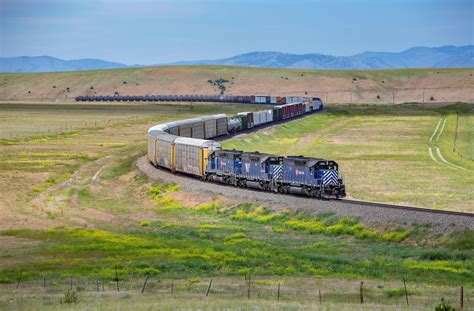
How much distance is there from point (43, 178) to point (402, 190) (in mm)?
33363

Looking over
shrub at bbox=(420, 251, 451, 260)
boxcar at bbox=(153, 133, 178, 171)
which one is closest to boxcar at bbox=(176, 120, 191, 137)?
boxcar at bbox=(153, 133, 178, 171)

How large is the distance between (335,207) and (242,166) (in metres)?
11.1

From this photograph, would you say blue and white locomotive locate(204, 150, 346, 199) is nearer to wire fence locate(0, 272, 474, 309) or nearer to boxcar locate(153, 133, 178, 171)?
boxcar locate(153, 133, 178, 171)

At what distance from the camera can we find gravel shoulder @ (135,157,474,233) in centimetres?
4406

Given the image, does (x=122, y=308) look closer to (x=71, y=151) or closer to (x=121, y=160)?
(x=121, y=160)

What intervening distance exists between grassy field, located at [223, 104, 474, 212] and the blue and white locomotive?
6.71 meters

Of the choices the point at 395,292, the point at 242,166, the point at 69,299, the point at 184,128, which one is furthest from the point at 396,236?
the point at 184,128

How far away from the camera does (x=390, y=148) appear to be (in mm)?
101562

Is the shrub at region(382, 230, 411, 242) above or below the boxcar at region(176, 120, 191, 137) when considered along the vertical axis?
below

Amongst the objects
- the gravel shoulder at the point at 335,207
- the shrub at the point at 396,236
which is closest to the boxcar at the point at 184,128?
the gravel shoulder at the point at 335,207

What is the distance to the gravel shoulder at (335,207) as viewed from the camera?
44.1 metres

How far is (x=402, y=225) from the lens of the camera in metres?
45.0

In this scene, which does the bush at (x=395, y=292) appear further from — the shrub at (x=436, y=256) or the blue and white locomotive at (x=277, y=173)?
the blue and white locomotive at (x=277, y=173)

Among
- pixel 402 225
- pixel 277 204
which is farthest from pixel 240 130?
pixel 402 225
